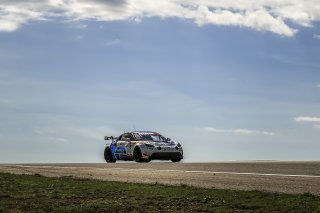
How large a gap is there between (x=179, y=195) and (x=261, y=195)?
1591mm

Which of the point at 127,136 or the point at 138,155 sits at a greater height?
the point at 127,136

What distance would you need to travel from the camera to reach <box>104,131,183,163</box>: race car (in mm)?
27766

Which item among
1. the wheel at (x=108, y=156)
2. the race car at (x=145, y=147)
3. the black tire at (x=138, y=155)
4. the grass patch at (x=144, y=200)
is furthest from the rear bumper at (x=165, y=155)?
the grass patch at (x=144, y=200)

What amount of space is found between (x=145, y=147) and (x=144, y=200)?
53.7 ft

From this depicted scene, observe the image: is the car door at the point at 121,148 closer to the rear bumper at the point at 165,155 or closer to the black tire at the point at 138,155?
the black tire at the point at 138,155

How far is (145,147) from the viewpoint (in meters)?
27.7

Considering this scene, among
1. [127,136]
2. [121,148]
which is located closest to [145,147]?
[127,136]

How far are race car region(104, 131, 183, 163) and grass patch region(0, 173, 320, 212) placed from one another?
13.4 metres

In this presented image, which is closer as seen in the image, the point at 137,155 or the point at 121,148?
the point at 137,155

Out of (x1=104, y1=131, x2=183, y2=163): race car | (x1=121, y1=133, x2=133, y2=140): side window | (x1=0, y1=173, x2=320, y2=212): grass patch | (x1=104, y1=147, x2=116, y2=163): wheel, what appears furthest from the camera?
(x1=104, y1=147, x2=116, y2=163): wheel

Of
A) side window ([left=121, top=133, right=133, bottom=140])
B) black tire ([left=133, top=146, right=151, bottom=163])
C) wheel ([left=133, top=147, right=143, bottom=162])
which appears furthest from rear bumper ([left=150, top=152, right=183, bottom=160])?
side window ([left=121, top=133, right=133, bottom=140])

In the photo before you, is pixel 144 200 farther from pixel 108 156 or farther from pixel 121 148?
pixel 108 156

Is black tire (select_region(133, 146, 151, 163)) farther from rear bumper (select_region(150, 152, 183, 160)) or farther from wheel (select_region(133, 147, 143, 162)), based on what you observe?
rear bumper (select_region(150, 152, 183, 160))

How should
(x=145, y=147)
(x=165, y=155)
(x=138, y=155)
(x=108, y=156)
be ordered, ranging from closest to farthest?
(x=145, y=147), (x=138, y=155), (x=165, y=155), (x=108, y=156)
